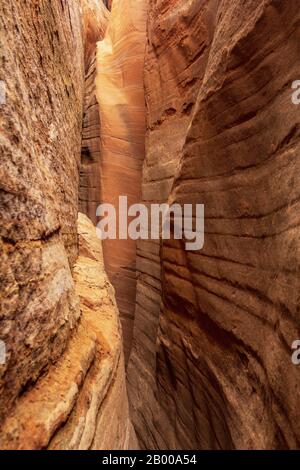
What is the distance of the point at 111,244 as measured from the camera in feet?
27.1

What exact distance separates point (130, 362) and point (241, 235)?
16.3 ft

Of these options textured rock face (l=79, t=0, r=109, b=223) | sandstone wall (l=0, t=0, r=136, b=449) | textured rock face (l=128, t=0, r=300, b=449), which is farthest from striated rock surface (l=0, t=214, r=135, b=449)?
textured rock face (l=79, t=0, r=109, b=223)

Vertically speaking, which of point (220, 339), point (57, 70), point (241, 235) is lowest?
point (220, 339)

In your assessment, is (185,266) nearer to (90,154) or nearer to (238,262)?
(238,262)

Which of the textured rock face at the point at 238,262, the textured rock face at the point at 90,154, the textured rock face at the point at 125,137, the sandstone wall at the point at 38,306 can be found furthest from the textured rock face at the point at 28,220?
the textured rock face at the point at 90,154

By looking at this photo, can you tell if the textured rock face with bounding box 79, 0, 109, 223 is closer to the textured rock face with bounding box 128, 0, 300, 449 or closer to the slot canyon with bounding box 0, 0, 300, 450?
the slot canyon with bounding box 0, 0, 300, 450

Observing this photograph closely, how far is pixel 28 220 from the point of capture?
7.61 feet

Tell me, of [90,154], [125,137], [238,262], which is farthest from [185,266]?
[90,154]

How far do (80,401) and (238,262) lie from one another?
1.93m

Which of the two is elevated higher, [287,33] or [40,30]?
[40,30]

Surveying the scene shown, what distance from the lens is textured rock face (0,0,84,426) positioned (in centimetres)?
199
